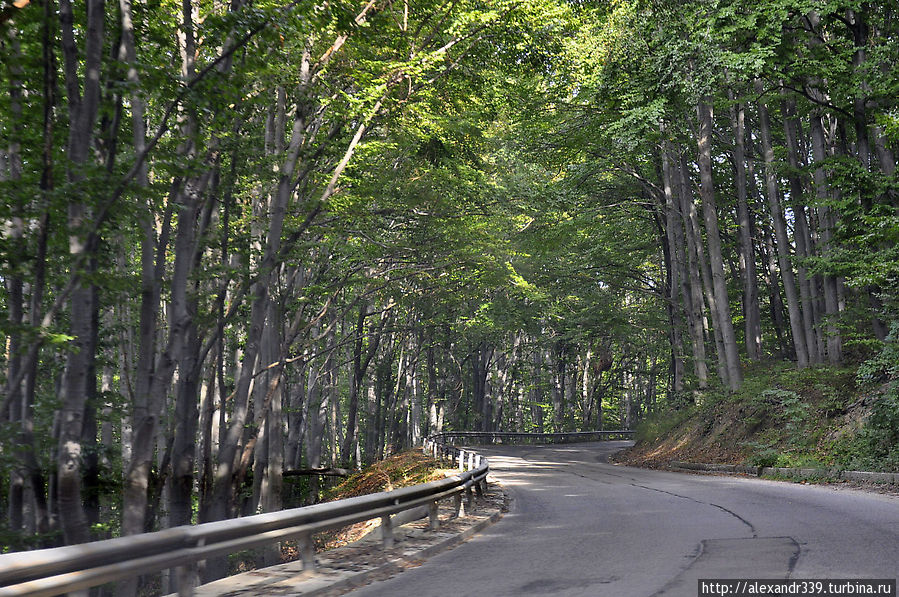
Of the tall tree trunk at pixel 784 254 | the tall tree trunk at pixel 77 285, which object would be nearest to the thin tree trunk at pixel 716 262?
the tall tree trunk at pixel 784 254

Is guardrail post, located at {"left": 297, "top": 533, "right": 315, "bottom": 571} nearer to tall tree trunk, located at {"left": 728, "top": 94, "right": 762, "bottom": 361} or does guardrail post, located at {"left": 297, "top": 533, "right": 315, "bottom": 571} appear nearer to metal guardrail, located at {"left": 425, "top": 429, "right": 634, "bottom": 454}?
tall tree trunk, located at {"left": 728, "top": 94, "right": 762, "bottom": 361}

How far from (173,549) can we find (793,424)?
62.5 ft

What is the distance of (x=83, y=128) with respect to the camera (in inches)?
390

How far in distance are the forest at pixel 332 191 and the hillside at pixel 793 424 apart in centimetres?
92

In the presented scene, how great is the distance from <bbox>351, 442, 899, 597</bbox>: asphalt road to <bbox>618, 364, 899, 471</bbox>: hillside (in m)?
2.26

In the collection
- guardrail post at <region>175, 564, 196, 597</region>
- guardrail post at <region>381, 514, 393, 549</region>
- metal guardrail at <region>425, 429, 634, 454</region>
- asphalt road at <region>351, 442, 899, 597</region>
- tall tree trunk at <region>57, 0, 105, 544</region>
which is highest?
tall tree trunk at <region>57, 0, 105, 544</region>

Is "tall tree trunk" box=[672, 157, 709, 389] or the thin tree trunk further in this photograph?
"tall tree trunk" box=[672, 157, 709, 389]

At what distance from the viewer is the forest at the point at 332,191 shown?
1105cm

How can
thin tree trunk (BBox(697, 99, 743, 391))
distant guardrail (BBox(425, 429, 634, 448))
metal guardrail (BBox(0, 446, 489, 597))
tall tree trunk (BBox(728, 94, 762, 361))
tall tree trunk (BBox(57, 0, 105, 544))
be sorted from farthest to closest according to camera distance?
distant guardrail (BBox(425, 429, 634, 448))
tall tree trunk (BBox(728, 94, 762, 361))
thin tree trunk (BBox(697, 99, 743, 391))
tall tree trunk (BBox(57, 0, 105, 544))
metal guardrail (BBox(0, 446, 489, 597))

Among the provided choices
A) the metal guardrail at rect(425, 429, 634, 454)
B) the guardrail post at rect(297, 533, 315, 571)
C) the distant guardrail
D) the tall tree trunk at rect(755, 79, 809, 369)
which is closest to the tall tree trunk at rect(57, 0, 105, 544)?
the guardrail post at rect(297, 533, 315, 571)

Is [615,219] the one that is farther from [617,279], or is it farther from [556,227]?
[617,279]

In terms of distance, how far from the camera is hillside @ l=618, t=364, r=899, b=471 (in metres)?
16.9

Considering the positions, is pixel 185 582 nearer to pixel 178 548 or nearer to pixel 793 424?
pixel 178 548

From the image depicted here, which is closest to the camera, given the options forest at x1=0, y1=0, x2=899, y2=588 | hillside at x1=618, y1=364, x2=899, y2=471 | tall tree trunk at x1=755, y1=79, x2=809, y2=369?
forest at x1=0, y1=0, x2=899, y2=588
